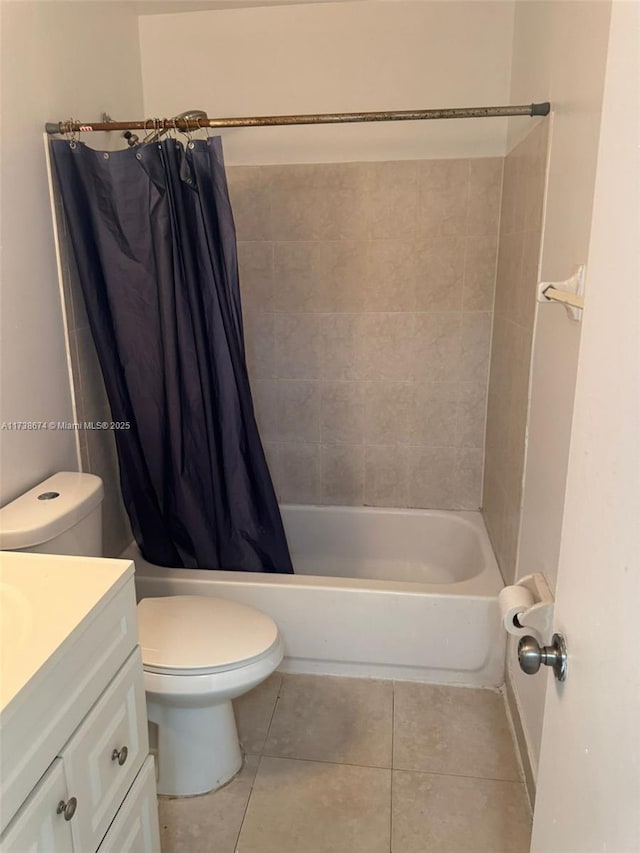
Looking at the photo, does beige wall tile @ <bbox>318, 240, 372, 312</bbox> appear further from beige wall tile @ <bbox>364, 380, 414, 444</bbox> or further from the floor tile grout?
the floor tile grout

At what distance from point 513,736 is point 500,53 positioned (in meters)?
2.33

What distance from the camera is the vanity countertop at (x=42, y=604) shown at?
3.04 ft

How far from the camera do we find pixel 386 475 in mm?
2789

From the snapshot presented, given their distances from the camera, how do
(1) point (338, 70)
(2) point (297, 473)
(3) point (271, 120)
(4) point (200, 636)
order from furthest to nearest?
(2) point (297, 473), (1) point (338, 70), (3) point (271, 120), (4) point (200, 636)

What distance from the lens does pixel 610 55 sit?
699 millimetres

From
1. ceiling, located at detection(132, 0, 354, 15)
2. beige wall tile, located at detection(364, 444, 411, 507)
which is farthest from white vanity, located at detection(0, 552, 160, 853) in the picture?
ceiling, located at detection(132, 0, 354, 15)

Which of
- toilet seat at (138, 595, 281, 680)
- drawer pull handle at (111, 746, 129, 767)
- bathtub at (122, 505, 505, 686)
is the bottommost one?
bathtub at (122, 505, 505, 686)

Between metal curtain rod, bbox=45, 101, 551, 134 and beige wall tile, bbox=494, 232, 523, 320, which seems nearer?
metal curtain rod, bbox=45, 101, 551, 134

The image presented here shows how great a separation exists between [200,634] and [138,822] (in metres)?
0.48

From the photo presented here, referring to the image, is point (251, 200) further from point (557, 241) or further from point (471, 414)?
point (557, 241)

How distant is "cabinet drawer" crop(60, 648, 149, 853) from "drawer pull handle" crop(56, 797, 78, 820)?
14mm

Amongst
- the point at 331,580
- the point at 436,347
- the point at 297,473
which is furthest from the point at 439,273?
the point at 331,580

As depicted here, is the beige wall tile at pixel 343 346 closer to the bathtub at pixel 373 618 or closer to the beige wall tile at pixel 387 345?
the beige wall tile at pixel 387 345

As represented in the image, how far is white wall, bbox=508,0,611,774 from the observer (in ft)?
4.43
